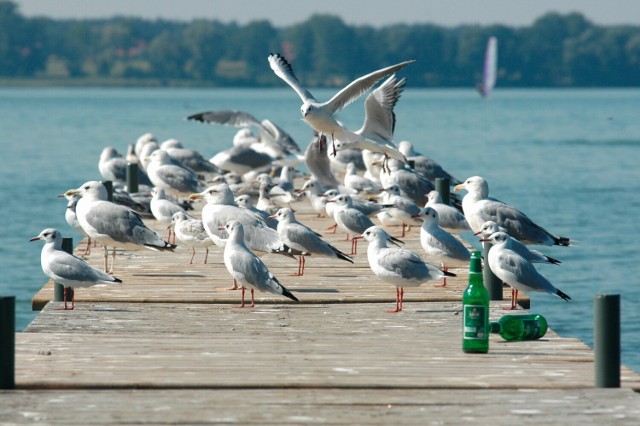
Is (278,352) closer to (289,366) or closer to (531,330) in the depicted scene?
(289,366)

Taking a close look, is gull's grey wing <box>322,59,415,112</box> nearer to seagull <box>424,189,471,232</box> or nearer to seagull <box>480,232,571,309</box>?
seagull <box>424,189,471,232</box>

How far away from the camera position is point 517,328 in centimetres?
938

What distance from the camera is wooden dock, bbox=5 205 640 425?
7.41m

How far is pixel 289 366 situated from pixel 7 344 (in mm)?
1744

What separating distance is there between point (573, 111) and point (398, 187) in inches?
3627

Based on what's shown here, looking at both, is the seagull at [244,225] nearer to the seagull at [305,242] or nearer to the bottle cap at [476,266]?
the seagull at [305,242]

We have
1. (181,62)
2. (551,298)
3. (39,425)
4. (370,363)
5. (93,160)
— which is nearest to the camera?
(39,425)

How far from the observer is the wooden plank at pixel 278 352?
8.09 metres

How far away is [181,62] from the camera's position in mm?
174375

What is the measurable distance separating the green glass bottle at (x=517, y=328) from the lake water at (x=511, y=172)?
2.41 m

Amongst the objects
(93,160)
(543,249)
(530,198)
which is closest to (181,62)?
(93,160)

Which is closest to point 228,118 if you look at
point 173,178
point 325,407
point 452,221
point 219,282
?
point 173,178

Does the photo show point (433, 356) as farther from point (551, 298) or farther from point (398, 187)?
point (551, 298)

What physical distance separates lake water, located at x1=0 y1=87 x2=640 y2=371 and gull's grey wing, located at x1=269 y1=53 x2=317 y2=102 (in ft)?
14.6
